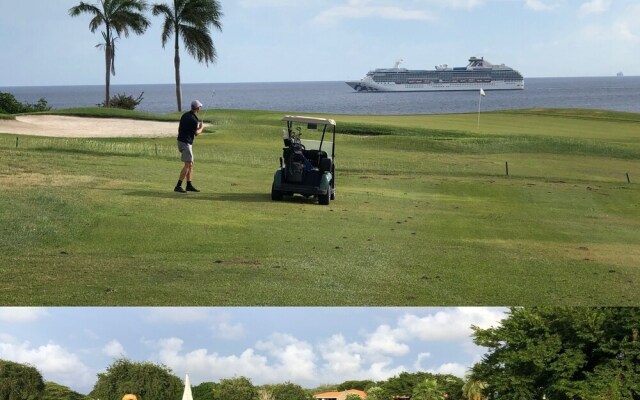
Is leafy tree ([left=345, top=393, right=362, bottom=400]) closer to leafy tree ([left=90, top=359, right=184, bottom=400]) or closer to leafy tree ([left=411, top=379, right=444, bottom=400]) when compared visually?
leafy tree ([left=411, top=379, right=444, bottom=400])

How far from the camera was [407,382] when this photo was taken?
22.2 meters

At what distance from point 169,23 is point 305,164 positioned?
4.12 feet

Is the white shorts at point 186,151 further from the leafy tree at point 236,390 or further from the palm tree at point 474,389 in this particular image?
the palm tree at point 474,389

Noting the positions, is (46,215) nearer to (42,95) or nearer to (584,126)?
(42,95)

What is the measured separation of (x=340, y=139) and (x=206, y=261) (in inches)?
57.3

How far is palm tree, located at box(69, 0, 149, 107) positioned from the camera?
235 inches

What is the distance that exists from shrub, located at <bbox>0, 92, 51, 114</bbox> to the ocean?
0.04 meters

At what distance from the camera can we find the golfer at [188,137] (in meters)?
6.03

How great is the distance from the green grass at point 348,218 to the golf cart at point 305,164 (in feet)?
0.27

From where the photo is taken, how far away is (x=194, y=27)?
6.18 metres

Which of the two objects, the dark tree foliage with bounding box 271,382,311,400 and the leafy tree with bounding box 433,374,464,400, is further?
the leafy tree with bounding box 433,374,464,400

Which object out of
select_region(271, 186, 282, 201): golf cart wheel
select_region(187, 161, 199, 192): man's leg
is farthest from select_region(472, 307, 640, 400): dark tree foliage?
select_region(187, 161, 199, 192): man's leg

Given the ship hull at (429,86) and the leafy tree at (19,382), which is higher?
the ship hull at (429,86)

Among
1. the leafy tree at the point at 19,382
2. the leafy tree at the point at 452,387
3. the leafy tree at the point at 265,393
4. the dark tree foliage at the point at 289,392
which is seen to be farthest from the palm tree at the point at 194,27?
the leafy tree at the point at 452,387
